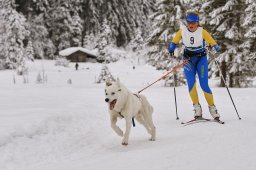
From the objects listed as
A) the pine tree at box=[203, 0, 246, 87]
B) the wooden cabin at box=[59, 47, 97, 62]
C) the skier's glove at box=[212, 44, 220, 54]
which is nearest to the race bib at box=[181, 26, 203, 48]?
the skier's glove at box=[212, 44, 220, 54]

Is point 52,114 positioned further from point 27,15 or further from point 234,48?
point 27,15

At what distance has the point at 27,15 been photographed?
186ft

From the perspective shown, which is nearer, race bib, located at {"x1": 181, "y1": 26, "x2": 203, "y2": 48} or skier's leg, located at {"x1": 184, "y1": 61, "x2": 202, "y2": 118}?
race bib, located at {"x1": 181, "y1": 26, "x2": 203, "y2": 48}

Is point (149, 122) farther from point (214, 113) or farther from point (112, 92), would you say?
point (214, 113)

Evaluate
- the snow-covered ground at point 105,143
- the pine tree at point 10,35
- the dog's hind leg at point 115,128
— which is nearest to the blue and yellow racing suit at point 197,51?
the snow-covered ground at point 105,143

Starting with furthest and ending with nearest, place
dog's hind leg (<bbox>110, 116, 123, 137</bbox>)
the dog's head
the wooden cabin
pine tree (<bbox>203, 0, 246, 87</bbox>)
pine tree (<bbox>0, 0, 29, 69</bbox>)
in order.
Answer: the wooden cabin < pine tree (<bbox>0, 0, 29, 69</bbox>) < pine tree (<bbox>203, 0, 246, 87</bbox>) < dog's hind leg (<bbox>110, 116, 123, 137</bbox>) < the dog's head

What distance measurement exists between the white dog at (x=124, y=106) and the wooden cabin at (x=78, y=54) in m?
51.3

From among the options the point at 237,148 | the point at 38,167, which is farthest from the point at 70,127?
the point at 237,148

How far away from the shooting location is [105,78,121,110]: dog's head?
5.59 meters

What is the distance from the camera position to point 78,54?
5909 cm

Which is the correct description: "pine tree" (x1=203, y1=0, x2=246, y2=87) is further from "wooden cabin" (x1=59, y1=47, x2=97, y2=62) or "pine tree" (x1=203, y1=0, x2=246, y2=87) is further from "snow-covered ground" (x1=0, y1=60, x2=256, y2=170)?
"wooden cabin" (x1=59, y1=47, x2=97, y2=62)

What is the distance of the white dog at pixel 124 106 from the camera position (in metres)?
5.64

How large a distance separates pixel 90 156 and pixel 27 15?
55525 mm

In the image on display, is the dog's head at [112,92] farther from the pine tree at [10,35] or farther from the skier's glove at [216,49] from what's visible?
the pine tree at [10,35]
